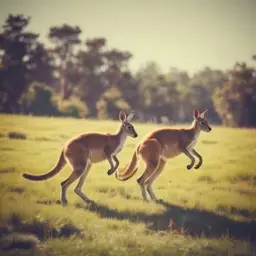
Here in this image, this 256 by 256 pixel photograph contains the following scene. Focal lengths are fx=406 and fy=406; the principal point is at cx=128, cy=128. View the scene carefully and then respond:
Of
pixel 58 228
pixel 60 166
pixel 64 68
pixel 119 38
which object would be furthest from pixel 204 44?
pixel 58 228

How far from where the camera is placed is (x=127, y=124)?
405 centimetres

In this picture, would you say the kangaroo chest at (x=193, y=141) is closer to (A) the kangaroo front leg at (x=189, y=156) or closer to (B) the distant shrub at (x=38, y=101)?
(A) the kangaroo front leg at (x=189, y=156)

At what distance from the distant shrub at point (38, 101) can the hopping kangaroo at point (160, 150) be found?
0.97 meters

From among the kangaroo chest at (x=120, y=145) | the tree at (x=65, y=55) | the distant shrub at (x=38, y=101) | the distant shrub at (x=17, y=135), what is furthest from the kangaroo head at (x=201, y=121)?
the distant shrub at (x=17, y=135)

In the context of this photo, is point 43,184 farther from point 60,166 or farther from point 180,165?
point 180,165

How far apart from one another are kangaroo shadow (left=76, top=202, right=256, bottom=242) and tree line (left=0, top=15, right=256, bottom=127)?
38.2 inches

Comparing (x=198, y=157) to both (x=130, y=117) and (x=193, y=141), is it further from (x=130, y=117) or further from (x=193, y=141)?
(x=130, y=117)

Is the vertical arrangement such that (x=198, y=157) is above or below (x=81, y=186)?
above

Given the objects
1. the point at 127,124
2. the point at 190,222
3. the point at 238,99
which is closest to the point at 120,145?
the point at 127,124

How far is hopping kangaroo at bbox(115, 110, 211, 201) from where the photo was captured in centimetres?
405

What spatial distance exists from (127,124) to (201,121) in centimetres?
Answer: 76

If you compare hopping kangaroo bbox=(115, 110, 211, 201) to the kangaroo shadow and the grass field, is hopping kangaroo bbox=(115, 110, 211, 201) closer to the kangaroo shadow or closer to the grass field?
the grass field

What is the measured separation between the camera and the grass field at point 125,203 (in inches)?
145

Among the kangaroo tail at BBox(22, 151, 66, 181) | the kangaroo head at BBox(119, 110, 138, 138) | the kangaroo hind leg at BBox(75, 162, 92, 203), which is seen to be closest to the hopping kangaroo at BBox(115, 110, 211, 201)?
the kangaroo head at BBox(119, 110, 138, 138)
